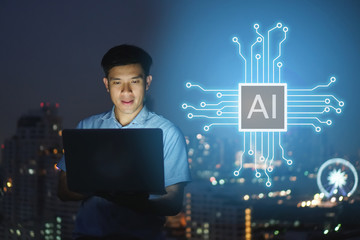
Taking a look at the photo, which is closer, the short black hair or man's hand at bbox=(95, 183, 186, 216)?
man's hand at bbox=(95, 183, 186, 216)

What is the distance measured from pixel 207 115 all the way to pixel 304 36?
5.72ft

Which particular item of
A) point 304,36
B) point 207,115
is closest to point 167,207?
point 207,115

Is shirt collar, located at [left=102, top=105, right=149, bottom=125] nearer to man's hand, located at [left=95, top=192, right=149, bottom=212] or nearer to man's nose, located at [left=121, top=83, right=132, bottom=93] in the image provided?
man's nose, located at [left=121, top=83, right=132, bottom=93]

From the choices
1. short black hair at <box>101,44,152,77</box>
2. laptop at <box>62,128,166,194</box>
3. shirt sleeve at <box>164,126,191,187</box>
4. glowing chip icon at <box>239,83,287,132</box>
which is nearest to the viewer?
laptop at <box>62,128,166,194</box>

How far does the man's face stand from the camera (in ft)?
5.50

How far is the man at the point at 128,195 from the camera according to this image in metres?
1.47

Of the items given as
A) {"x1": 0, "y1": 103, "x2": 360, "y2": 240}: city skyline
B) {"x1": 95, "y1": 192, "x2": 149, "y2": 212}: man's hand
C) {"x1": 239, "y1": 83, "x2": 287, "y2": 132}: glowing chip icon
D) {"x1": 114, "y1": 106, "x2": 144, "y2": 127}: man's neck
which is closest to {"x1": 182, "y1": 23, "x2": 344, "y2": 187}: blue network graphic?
{"x1": 239, "y1": 83, "x2": 287, "y2": 132}: glowing chip icon

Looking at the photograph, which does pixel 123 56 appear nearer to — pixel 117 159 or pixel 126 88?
pixel 126 88

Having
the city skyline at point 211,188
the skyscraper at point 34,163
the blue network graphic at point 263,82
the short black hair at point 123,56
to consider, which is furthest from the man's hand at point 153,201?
the skyscraper at point 34,163

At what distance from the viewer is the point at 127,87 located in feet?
5.51

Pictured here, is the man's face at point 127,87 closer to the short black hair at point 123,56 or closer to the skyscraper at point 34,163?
the short black hair at point 123,56

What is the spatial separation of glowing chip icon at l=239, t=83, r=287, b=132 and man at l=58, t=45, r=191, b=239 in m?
2.23

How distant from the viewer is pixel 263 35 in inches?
178

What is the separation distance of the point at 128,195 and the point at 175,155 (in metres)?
0.24
